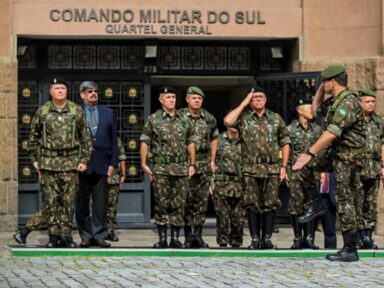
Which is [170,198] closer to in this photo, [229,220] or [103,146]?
[103,146]

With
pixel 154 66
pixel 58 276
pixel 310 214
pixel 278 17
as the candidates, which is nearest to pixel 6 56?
pixel 154 66

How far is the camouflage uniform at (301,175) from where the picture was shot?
1257cm

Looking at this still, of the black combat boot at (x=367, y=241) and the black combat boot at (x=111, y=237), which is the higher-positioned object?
the black combat boot at (x=367, y=241)

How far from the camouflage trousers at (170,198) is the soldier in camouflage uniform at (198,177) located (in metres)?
0.36

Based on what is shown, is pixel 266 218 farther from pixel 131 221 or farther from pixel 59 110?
pixel 131 221

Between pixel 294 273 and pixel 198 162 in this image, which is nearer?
pixel 294 273

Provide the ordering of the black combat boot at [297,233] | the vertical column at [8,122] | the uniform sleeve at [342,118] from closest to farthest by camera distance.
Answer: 1. the uniform sleeve at [342,118]
2. the black combat boot at [297,233]
3. the vertical column at [8,122]

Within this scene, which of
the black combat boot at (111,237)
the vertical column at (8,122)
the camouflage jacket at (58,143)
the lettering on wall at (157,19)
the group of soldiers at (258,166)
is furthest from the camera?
the lettering on wall at (157,19)

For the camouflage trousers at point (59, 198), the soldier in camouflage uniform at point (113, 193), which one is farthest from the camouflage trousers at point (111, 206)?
the camouflage trousers at point (59, 198)

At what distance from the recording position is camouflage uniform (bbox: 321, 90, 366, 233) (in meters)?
10.2

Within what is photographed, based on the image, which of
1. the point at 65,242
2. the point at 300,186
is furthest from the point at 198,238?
the point at 65,242

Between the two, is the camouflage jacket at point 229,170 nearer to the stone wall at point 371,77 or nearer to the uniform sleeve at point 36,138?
the uniform sleeve at point 36,138

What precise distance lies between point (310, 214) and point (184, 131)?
1.73 meters

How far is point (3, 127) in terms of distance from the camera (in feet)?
50.0
